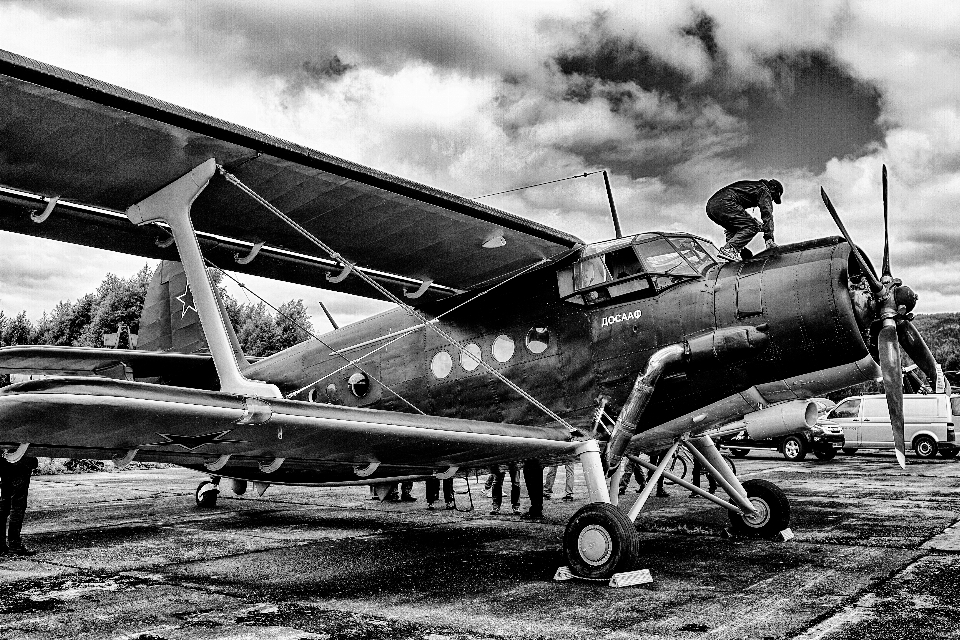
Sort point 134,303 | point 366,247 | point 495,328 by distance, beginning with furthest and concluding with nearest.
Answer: point 134,303 → point 366,247 → point 495,328

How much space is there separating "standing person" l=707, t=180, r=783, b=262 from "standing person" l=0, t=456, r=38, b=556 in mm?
7801

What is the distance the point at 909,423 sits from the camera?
2492cm

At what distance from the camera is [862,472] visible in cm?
1983

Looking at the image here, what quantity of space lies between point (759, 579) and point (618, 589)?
1.38 m

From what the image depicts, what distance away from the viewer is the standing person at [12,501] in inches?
337

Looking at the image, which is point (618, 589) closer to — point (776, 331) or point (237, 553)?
point (776, 331)

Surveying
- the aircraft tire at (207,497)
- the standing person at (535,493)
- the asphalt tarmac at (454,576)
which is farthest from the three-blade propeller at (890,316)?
the aircraft tire at (207,497)

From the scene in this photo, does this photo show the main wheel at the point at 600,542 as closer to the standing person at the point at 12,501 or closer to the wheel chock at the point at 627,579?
the wheel chock at the point at 627,579

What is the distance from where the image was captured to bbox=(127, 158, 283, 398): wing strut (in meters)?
6.66

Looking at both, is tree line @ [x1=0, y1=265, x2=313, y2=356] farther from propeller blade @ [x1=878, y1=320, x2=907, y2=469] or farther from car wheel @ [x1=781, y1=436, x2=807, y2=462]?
propeller blade @ [x1=878, y1=320, x2=907, y2=469]

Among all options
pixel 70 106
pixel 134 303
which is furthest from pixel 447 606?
pixel 134 303

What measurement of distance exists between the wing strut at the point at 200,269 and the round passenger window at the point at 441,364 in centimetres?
201

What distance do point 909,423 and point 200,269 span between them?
24.7 meters

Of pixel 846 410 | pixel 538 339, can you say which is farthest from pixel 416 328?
pixel 846 410
